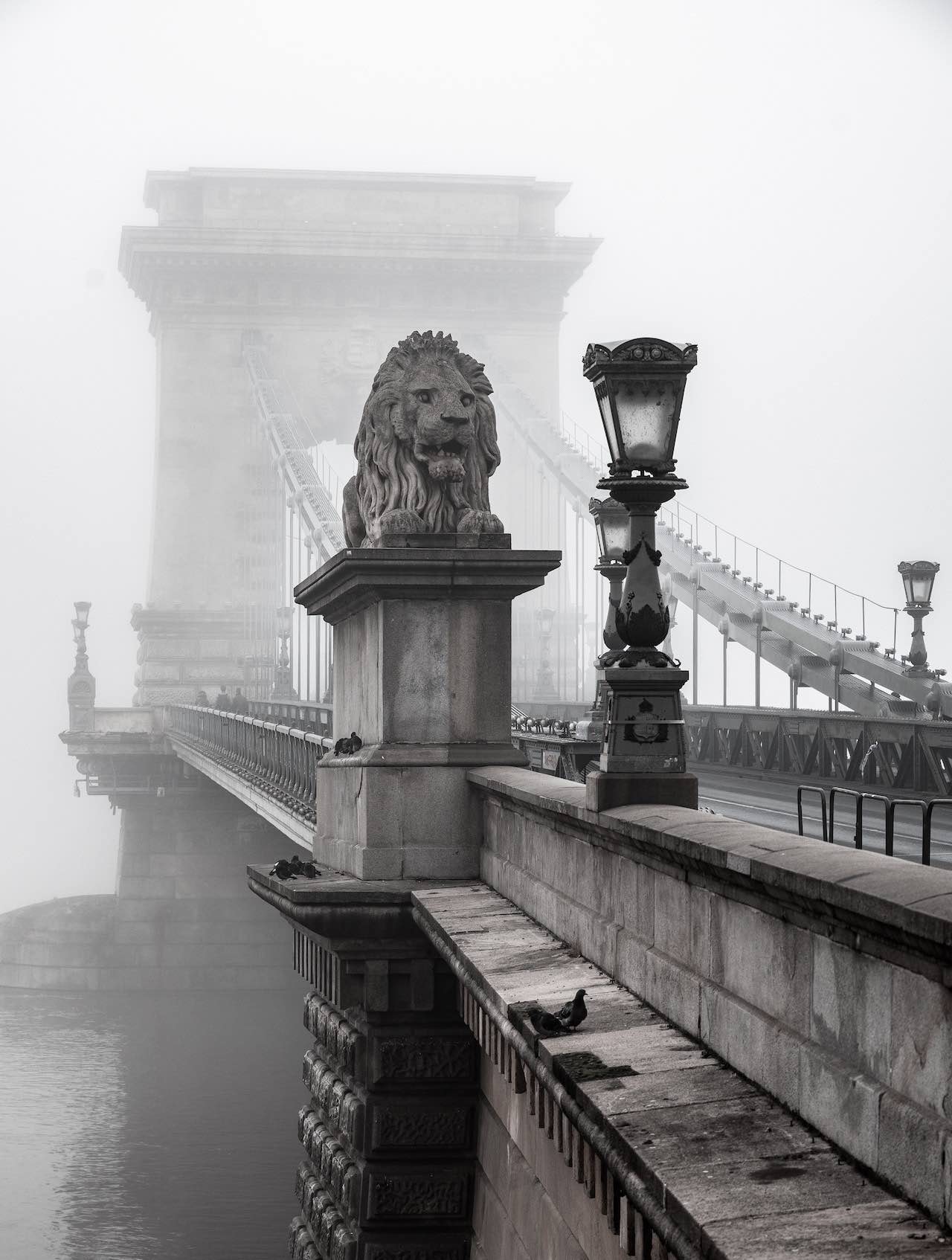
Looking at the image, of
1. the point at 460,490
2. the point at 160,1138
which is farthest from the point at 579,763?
the point at 160,1138

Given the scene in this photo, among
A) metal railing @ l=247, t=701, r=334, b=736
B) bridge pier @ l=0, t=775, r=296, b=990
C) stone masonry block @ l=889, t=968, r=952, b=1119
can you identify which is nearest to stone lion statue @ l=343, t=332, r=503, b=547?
metal railing @ l=247, t=701, r=334, b=736

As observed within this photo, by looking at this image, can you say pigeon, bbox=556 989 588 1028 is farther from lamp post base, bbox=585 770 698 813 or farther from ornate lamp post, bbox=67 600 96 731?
ornate lamp post, bbox=67 600 96 731

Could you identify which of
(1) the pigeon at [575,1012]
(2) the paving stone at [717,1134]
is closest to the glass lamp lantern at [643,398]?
(1) the pigeon at [575,1012]

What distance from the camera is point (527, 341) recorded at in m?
90.1

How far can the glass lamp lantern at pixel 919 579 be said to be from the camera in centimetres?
2681

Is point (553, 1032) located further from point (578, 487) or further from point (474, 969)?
point (578, 487)

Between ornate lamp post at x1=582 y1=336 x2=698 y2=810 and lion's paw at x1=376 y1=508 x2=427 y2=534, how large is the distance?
3.54 metres

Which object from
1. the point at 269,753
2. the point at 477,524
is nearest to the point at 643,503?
the point at 477,524

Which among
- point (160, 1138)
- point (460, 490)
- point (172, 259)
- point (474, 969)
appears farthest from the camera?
point (172, 259)

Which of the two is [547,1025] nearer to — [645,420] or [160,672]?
[645,420]

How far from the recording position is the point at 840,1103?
5070 millimetres

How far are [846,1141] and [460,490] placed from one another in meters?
7.85

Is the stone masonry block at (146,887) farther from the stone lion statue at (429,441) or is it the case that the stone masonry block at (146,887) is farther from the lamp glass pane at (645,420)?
the lamp glass pane at (645,420)

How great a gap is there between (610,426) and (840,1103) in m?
4.06
